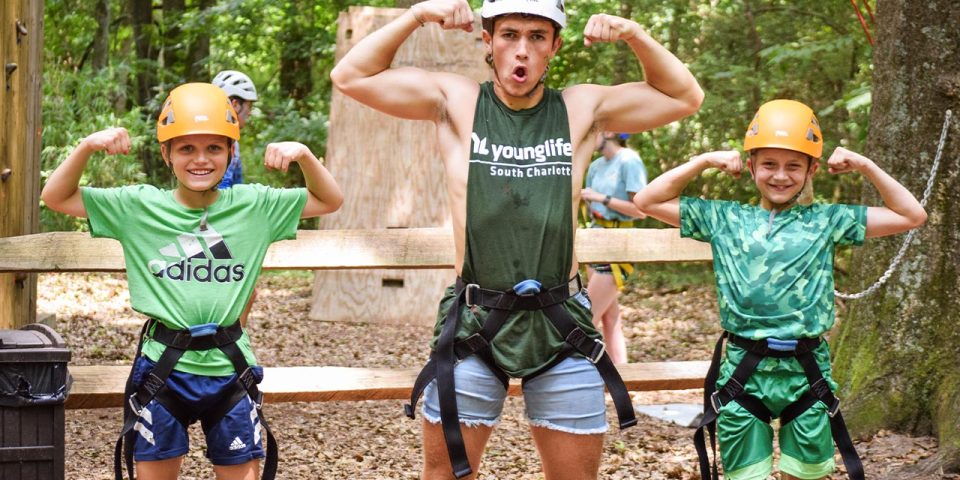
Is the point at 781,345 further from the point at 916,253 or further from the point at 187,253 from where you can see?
the point at 916,253

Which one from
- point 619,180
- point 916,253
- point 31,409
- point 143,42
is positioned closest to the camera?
point 31,409

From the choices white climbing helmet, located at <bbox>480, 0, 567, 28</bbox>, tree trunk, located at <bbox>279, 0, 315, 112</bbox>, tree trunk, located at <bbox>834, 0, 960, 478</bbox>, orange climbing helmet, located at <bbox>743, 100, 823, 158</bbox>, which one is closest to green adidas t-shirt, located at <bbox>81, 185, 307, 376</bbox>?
white climbing helmet, located at <bbox>480, 0, 567, 28</bbox>

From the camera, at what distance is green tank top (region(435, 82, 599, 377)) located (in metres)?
3.35

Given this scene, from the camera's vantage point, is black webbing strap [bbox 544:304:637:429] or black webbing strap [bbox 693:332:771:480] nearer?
black webbing strap [bbox 544:304:637:429]

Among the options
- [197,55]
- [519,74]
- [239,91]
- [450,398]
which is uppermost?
[197,55]

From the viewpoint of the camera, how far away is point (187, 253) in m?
3.64

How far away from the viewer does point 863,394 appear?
19.3 ft

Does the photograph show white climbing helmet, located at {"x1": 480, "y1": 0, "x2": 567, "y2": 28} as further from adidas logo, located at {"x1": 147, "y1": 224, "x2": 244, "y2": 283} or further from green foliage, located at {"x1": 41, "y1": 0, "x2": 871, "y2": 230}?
green foliage, located at {"x1": 41, "y1": 0, "x2": 871, "y2": 230}

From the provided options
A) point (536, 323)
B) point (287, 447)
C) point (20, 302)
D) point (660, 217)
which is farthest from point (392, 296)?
point (536, 323)

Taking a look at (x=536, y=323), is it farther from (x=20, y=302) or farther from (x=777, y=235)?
(x=20, y=302)

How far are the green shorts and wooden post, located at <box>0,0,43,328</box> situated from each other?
362 cm

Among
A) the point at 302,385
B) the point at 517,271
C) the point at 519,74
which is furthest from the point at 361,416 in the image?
the point at 519,74

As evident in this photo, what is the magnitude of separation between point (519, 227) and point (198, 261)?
1.10m

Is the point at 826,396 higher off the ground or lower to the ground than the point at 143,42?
lower
